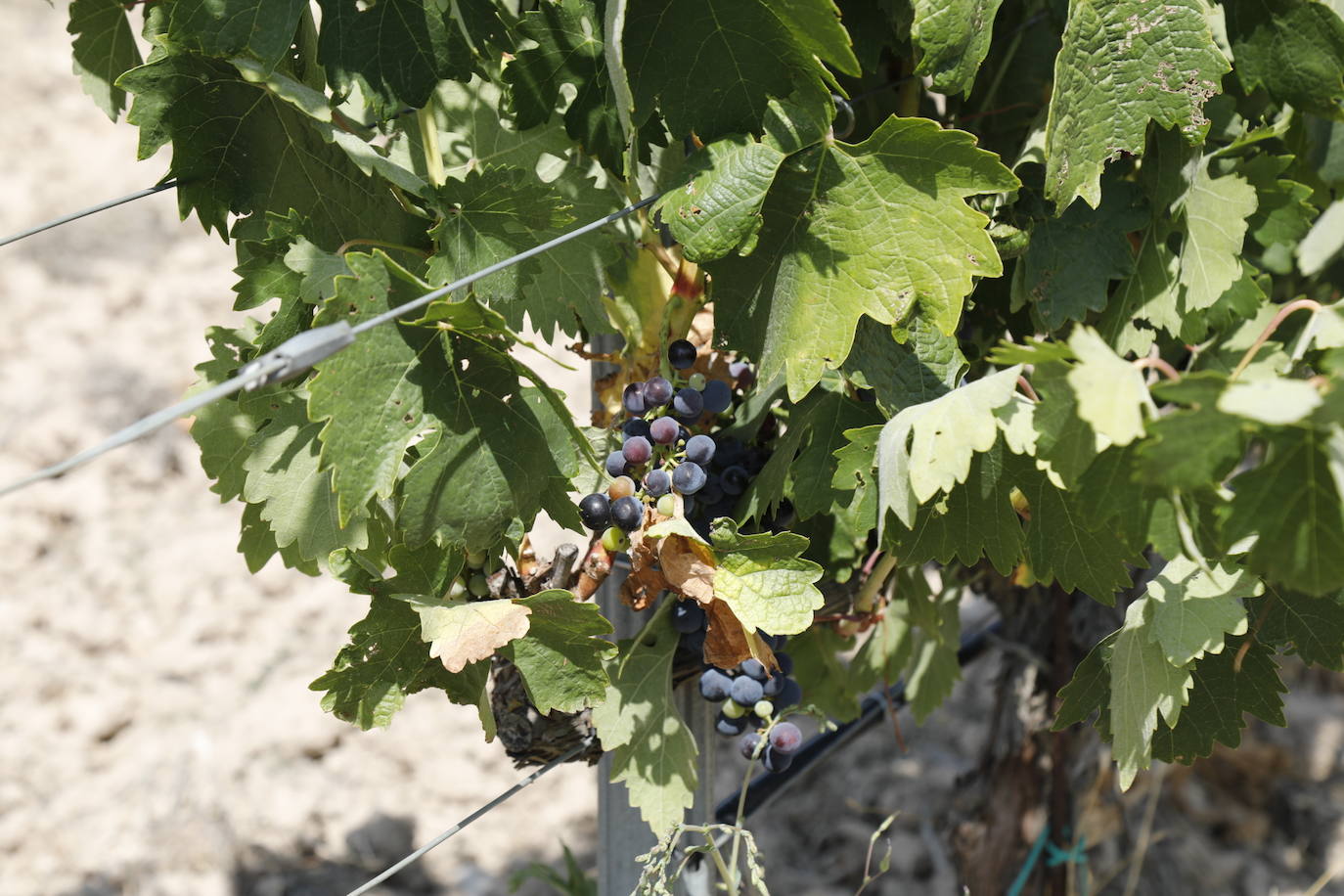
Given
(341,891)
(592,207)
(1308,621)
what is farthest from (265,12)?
(341,891)

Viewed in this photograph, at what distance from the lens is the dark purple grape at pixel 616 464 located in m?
1.01

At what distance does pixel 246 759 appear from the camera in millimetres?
2662

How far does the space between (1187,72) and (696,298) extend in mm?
454

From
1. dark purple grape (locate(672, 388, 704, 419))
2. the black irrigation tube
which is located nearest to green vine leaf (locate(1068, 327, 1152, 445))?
dark purple grape (locate(672, 388, 704, 419))

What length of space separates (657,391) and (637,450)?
6 centimetres

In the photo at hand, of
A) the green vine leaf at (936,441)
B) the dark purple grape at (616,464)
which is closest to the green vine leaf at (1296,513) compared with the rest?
the green vine leaf at (936,441)

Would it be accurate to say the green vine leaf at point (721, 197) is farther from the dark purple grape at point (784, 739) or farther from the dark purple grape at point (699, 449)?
the dark purple grape at point (784, 739)

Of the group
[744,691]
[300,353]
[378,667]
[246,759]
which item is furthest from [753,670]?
[246,759]

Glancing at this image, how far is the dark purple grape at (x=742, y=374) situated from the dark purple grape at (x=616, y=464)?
0.55 feet

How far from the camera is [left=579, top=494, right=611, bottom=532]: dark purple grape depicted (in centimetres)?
98

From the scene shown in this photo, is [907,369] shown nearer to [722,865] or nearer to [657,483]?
[657,483]

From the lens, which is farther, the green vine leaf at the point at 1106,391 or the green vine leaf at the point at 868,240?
the green vine leaf at the point at 868,240

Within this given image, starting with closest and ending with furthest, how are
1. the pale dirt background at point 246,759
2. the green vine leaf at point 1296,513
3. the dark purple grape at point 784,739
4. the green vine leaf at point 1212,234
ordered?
the green vine leaf at point 1296,513 < the green vine leaf at point 1212,234 < the dark purple grape at point 784,739 < the pale dirt background at point 246,759

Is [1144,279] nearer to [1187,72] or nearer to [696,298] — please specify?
[1187,72]
